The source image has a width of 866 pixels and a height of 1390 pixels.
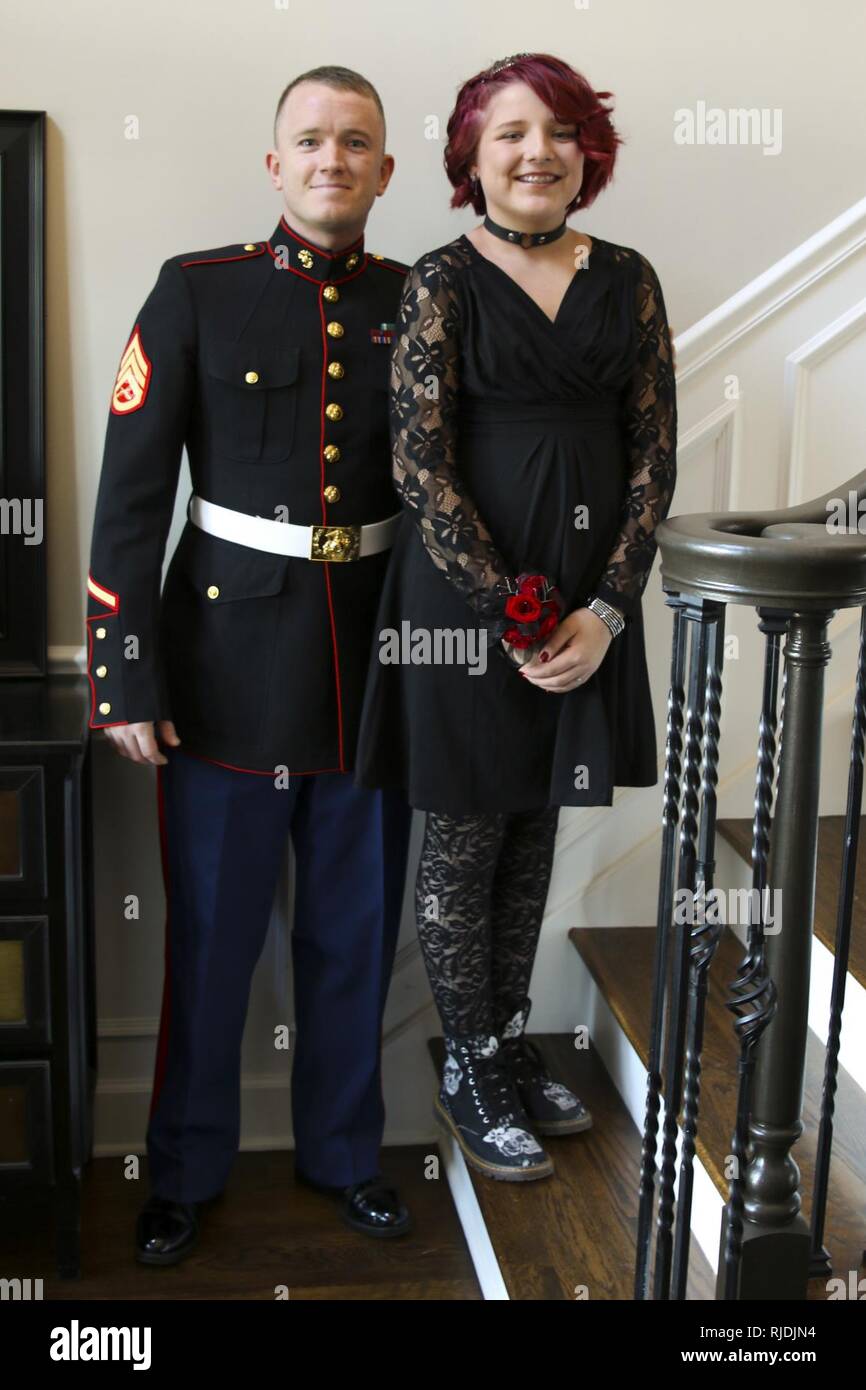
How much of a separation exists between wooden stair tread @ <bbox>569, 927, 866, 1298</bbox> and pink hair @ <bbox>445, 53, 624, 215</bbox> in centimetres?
111

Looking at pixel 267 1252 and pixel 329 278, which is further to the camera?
pixel 267 1252

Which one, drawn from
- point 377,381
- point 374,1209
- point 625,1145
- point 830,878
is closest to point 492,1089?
point 625,1145

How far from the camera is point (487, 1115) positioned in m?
2.13

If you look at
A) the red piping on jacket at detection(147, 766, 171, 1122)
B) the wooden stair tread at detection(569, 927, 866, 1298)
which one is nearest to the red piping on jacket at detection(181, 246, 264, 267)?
the red piping on jacket at detection(147, 766, 171, 1122)

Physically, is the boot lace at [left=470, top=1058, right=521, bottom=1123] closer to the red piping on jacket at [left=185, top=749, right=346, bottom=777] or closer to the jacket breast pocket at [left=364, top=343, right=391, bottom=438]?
the red piping on jacket at [left=185, top=749, right=346, bottom=777]

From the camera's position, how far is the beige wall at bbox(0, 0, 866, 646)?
7.27 ft

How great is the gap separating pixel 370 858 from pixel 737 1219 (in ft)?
3.40

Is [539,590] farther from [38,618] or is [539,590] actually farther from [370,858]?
[38,618]

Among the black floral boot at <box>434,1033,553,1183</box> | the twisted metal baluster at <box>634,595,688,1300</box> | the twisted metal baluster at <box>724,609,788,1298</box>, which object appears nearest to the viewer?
the twisted metal baluster at <box>724,609,788,1298</box>

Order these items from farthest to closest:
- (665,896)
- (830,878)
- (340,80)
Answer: (830,878)
(340,80)
(665,896)

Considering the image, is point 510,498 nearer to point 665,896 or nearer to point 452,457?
point 452,457

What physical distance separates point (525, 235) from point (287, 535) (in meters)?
0.52

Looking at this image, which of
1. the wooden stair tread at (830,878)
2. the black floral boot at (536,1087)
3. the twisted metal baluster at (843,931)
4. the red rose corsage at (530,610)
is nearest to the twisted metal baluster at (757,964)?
the twisted metal baluster at (843,931)

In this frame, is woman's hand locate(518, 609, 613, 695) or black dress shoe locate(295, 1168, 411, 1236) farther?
black dress shoe locate(295, 1168, 411, 1236)
